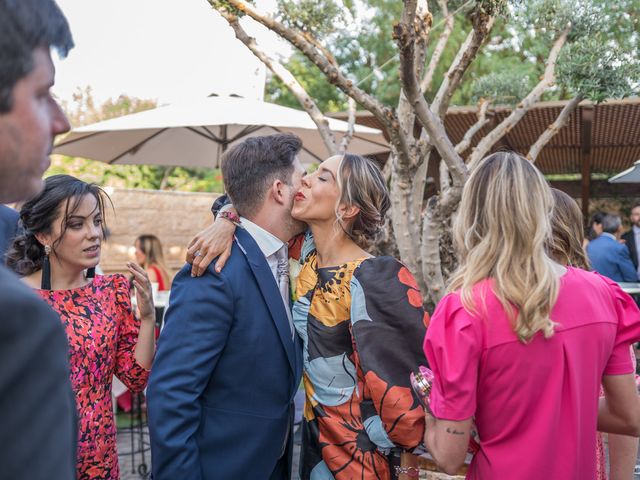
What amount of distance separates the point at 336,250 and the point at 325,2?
328 centimetres

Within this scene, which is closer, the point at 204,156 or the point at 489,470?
the point at 489,470

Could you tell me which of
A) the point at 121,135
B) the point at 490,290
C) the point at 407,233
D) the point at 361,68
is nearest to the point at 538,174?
the point at 490,290

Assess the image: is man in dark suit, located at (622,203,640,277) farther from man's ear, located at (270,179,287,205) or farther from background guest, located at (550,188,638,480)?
man's ear, located at (270,179,287,205)

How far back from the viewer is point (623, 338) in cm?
197

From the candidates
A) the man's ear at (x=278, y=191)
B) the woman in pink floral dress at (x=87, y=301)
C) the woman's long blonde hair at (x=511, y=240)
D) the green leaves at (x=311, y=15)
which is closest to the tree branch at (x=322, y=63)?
the green leaves at (x=311, y=15)

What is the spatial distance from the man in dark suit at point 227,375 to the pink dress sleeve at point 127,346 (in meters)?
0.61

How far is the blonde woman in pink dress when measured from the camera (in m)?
1.78

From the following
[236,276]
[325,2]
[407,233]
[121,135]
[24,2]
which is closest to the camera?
[24,2]

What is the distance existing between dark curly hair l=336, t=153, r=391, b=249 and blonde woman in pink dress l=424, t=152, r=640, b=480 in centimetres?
61

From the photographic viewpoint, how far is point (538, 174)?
1927 millimetres

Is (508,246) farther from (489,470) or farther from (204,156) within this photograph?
(204,156)

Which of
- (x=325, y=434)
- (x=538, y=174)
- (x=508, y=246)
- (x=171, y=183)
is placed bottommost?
(x=171, y=183)

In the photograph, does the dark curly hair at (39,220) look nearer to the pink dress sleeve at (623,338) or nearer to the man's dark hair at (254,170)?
the man's dark hair at (254,170)

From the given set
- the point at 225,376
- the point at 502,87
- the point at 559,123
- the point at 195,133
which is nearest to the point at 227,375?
the point at 225,376
